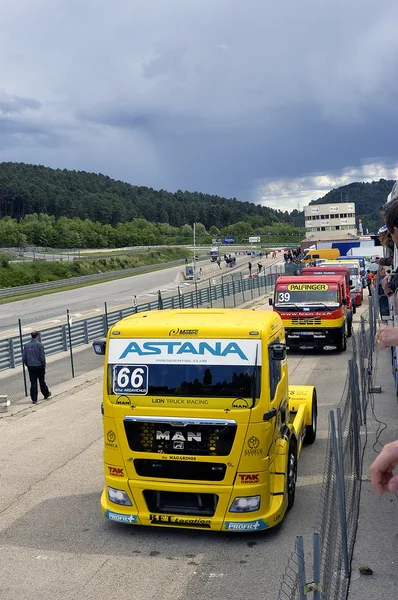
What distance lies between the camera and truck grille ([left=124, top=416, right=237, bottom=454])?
7.55m

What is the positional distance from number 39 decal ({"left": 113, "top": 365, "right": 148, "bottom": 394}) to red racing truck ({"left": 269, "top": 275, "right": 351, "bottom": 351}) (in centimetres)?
1375

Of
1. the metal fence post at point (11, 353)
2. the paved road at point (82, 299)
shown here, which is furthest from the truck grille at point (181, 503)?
the paved road at point (82, 299)

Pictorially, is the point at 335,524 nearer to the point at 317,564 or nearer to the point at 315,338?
the point at 317,564

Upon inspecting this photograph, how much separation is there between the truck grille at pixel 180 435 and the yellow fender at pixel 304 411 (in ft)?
8.34

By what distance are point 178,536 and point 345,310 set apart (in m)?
16.1

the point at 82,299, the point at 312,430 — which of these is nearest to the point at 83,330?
the point at 312,430

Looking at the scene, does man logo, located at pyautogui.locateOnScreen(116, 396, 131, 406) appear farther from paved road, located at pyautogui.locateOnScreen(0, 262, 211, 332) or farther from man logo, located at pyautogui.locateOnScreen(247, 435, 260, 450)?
paved road, located at pyautogui.locateOnScreen(0, 262, 211, 332)

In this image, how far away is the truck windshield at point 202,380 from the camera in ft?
25.3

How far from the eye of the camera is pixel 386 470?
9.25 feet

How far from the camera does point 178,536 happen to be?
7.96 meters

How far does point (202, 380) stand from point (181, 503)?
1427 millimetres

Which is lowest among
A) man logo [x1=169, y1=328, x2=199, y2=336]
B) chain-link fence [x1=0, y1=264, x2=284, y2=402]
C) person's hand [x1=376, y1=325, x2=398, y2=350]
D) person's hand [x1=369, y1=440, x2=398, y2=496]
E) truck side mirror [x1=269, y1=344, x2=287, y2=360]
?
chain-link fence [x1=0, y1=264, x2=284, y2=402]

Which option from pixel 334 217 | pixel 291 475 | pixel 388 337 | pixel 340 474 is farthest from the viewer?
pixel 334 217

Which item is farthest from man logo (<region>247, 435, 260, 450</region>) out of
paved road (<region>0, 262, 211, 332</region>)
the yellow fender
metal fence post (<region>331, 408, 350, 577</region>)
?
paved road (<region>0, 262, 211, 332</region>)
